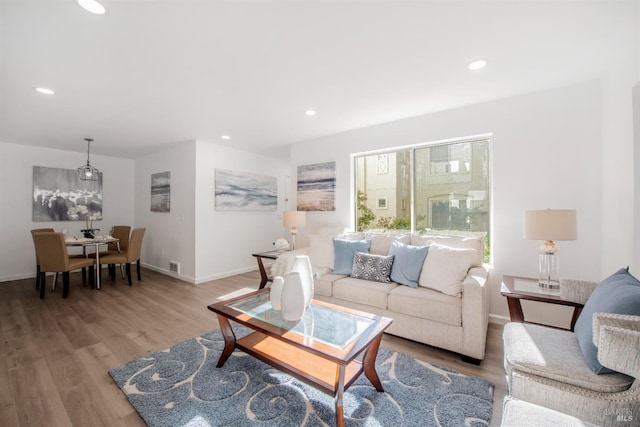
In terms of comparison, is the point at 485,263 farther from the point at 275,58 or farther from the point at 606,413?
the point at 275,58

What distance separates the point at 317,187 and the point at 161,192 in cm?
314

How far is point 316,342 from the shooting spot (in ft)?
5.06

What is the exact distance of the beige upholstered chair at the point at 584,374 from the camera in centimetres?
106

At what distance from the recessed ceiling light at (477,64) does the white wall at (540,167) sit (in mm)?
917

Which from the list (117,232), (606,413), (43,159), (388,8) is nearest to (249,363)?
(606,413)

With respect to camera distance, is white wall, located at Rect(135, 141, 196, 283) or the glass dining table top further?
white wall, located at Rect(135, 141, 196, 283)

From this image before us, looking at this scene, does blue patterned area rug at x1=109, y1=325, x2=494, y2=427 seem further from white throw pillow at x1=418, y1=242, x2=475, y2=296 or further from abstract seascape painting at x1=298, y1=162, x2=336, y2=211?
abstract seascape painting at x1=298, y1=162, x2=336, y2=211

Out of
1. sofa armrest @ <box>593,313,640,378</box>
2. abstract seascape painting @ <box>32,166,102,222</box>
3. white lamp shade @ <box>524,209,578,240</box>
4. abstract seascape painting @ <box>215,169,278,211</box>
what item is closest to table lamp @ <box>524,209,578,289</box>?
white lamp shade @ <box>524,209,578,240</box>

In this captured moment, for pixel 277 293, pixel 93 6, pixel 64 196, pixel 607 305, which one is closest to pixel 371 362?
pixel 277 293

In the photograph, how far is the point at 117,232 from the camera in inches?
202

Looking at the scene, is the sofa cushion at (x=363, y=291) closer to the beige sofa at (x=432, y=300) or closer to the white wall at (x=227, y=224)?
the beige sofa at (x=432, y=300)

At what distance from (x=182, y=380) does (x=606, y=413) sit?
2362mm

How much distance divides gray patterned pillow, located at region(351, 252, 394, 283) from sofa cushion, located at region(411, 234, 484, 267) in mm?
452

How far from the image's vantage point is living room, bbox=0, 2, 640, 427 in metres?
1.96
